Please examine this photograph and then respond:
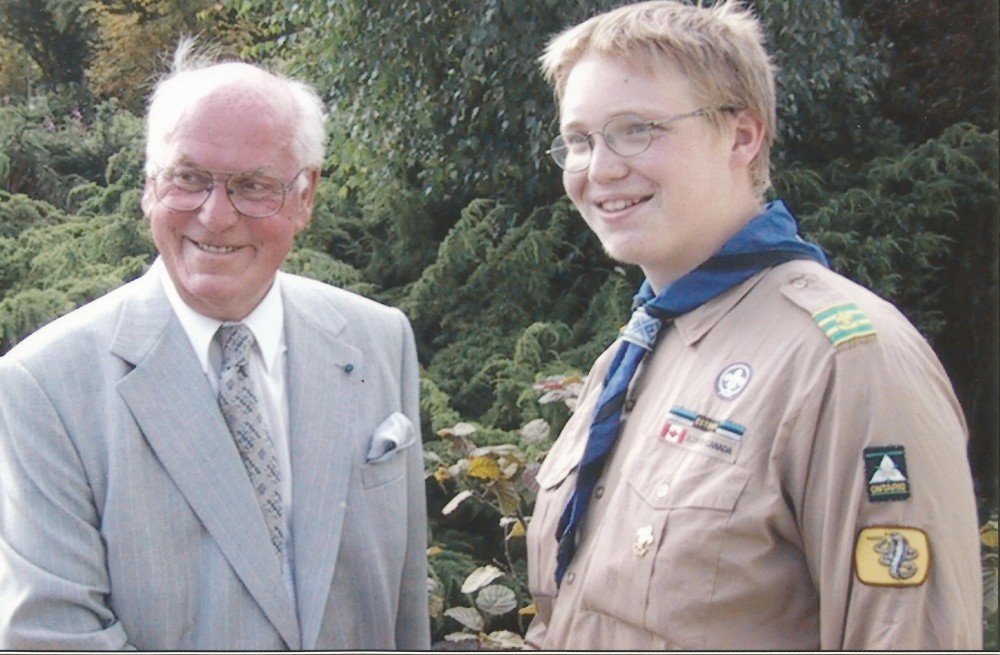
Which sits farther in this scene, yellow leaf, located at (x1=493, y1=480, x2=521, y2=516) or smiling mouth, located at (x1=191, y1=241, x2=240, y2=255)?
yellow leaf, located at (x1=493, y1=480, x2=521, y2=516)

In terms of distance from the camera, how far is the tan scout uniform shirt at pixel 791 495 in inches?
66.3

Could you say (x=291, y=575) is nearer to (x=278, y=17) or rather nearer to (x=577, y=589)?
(x=577, y=589)

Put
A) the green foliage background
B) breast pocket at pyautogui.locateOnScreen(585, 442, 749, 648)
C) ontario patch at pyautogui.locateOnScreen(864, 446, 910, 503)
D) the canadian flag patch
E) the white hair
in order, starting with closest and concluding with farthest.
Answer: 1. ontario patch at pyautogui.locateOnScreen(864, 446, 910, 503)
2. breast pocket at pyautogui.locateOnScreen(585, 442, 749, 648)
3. the canadian flag patch
4. the white hair
5. the green foliage background

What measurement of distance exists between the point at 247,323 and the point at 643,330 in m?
0.79

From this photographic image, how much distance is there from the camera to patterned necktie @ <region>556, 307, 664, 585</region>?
6.89ft

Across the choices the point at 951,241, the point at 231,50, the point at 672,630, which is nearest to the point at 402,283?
the point at 231,50

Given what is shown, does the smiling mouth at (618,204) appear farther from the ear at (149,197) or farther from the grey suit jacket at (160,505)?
the ear at (149,197)

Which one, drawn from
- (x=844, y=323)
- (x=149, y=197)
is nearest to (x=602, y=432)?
(x=844, y=323)

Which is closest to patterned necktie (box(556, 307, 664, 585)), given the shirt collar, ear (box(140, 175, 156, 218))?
the shirt collar

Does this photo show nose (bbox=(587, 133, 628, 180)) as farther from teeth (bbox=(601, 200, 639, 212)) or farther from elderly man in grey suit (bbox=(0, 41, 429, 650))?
elderly man in grey suit (bbox=(0, 41, 429, 650))

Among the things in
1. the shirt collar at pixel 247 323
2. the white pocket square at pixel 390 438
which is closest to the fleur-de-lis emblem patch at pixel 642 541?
the white pocket square at pixel 390 438

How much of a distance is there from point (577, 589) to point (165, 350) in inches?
35.1

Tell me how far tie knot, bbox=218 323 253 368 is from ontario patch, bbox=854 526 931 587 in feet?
3.97

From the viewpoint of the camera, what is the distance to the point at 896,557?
1665mm
